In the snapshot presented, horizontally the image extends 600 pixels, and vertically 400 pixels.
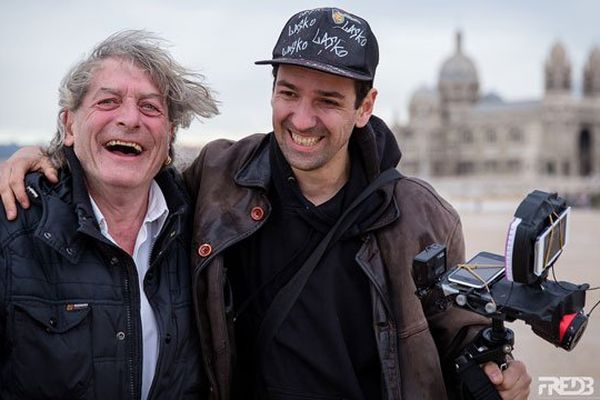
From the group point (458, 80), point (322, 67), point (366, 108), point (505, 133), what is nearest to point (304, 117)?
point (322, 67)

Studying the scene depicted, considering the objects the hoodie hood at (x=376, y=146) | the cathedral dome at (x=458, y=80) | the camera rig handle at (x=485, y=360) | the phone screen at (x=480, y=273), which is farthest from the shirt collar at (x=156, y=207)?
the cathedral dome at (x=458, y=80)

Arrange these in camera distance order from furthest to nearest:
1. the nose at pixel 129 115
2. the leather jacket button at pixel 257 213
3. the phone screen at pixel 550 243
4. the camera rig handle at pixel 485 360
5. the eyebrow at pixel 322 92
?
the leather jacket button at pixel 257 213 → the eyebrow at pixel 322 92 → the nose at pixel 129 115 → the camera rig handle at pixel 485 360 → the phone screen at pixel 550 243

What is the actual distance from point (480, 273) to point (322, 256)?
0.89 metres

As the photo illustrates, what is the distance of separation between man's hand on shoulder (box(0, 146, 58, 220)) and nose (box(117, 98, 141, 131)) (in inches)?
16.8

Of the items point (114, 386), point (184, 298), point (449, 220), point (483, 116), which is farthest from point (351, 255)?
point (483, 116)

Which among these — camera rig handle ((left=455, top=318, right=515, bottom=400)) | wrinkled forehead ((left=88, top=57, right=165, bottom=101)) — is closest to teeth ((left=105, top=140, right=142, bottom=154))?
wrinkled forehead ((left=88, top=57, right=165, bottom=101))

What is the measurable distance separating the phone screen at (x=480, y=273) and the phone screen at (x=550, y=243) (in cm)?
24

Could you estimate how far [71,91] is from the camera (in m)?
3.60

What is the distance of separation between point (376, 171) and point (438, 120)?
78.4 m

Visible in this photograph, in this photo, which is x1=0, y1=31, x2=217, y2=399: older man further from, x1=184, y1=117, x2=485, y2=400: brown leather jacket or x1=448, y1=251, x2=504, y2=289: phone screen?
x1=448, y1=251, x2=504, y2=289: phone screen

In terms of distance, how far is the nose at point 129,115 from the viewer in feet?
11.4

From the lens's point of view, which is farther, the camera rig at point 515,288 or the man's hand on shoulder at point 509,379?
the man's hand on shoulder at point 509,379

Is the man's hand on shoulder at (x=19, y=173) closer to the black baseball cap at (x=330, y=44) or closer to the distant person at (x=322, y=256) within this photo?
the distant person at (x=322, y=256)

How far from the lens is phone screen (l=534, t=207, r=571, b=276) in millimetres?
2744
